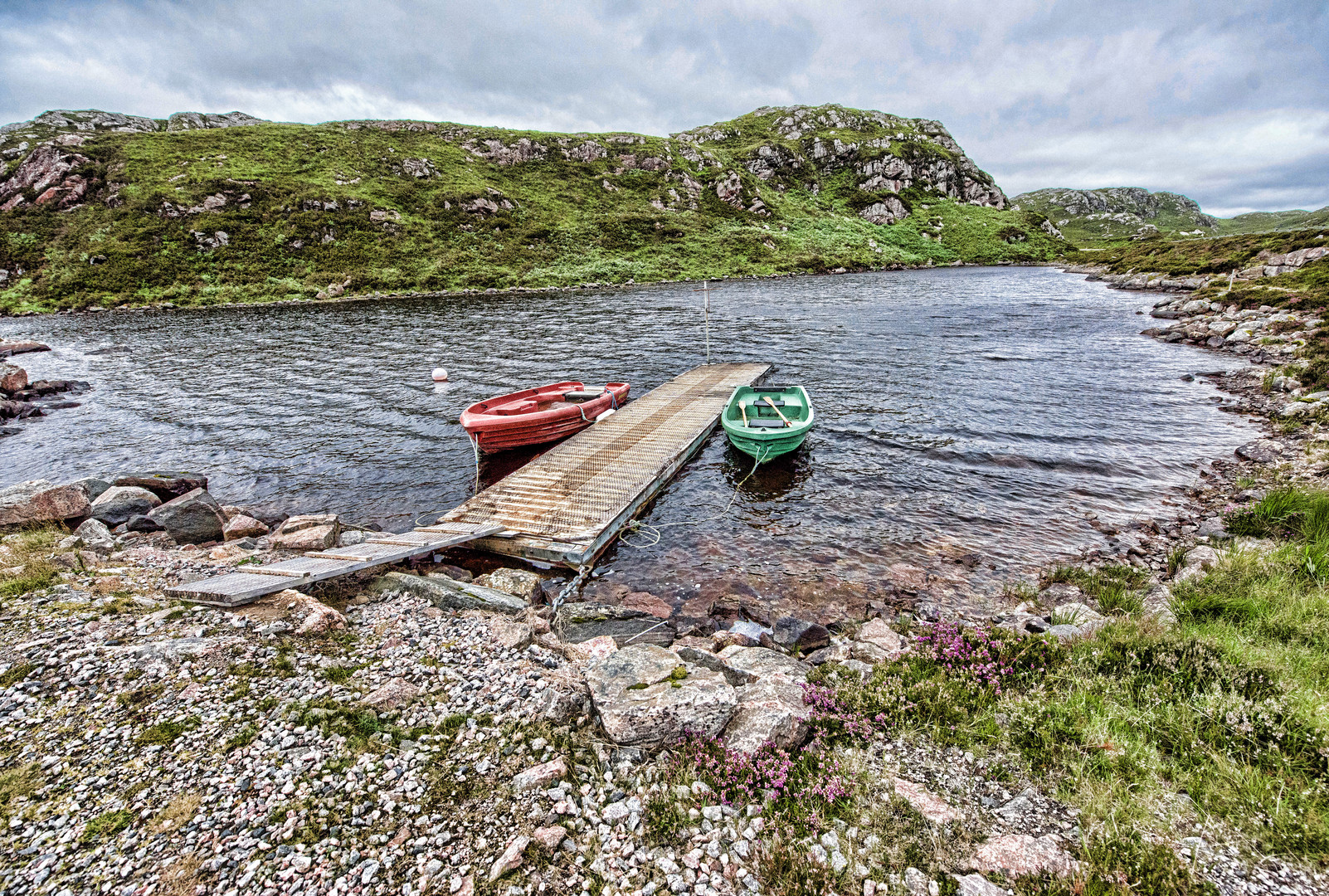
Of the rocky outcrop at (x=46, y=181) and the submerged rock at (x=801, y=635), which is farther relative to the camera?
the rocky outcrop at (x=46, y=181)

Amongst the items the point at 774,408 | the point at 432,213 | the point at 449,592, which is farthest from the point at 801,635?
the point at 432,213

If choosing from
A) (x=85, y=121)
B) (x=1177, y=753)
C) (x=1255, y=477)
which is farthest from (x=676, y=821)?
(x=85, y=121)

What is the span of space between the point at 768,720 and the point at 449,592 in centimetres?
636

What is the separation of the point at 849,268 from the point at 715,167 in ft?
182

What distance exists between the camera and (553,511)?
13.4 m

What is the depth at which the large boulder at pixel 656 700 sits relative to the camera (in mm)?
5906

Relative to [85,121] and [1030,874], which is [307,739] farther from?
[85,121]

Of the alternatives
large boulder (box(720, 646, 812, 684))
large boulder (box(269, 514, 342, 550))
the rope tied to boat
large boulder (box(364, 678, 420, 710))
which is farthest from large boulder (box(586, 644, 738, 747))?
large boulder (box(269, 514, 342, 550))

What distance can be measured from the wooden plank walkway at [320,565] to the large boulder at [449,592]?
1.63 feet

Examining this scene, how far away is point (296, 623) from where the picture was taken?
802cm

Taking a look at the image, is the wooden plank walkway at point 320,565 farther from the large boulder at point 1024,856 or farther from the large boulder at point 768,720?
Result: the large boulder at point 1024,856

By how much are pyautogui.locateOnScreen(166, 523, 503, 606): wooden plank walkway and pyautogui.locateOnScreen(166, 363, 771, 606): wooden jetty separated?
18 millimetres

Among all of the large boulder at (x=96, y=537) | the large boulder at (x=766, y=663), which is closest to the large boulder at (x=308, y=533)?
the large boulder at (x=96, y=537)

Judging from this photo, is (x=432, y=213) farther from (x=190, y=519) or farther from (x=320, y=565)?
(x=320, y=565)
